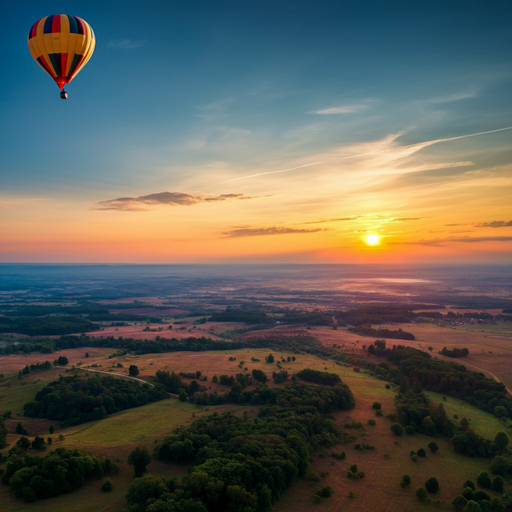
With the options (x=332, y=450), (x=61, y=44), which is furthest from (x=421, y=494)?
(x=61, y=44)

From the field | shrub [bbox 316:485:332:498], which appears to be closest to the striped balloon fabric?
the field

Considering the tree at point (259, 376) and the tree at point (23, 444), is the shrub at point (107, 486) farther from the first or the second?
the tree at point (259, 376)

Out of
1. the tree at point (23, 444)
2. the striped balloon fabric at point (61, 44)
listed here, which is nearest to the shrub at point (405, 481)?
the tree at point (23, 444)

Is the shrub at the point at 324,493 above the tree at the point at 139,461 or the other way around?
the other way around

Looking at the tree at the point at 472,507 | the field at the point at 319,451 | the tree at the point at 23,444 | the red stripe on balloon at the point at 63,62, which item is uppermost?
the red stripe on balloon at the point at 63,62

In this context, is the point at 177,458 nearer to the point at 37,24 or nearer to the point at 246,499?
the point at 246,499

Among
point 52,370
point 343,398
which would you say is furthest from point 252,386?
point 52,370

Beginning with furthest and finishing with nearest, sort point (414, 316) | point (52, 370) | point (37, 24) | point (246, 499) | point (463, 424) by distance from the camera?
1. point (414, 316)
2. point (52, 370)
3. point (463, 424)
4. point (37, 24)
5. point (246, 499)
